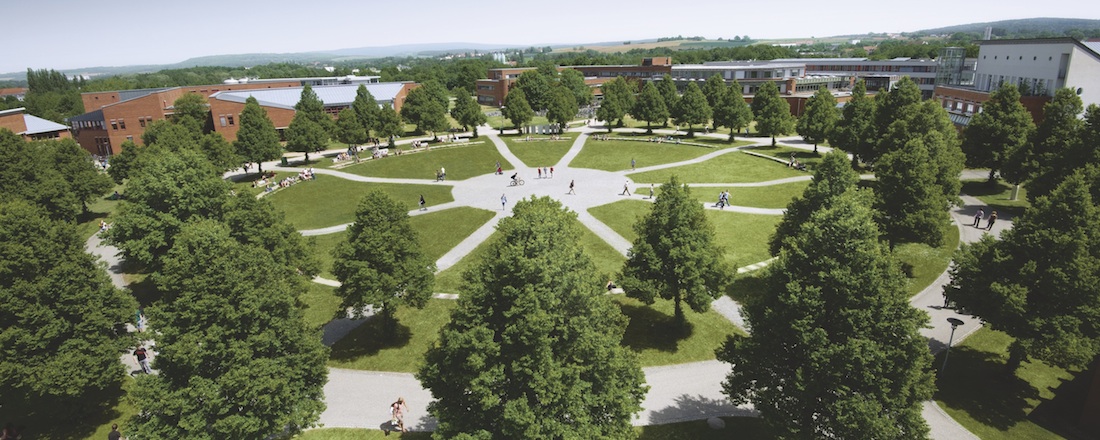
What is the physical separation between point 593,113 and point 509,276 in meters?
99.0

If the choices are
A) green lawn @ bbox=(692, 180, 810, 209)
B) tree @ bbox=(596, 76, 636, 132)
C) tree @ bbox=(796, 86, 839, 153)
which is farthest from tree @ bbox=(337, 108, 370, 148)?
tree @ bbox=(796, 86, 839, 153)

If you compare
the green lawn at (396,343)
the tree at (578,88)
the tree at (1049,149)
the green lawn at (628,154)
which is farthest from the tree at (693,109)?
the green lawn at (396,343)

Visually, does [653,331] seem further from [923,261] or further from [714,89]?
[714,89]

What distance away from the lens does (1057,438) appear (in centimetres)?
2239

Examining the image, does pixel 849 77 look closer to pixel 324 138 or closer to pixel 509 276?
pixel 324 138

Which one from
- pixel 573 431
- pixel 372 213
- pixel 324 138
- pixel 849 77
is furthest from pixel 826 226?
pixel 849 77

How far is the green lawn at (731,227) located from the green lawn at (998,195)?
65.4ft

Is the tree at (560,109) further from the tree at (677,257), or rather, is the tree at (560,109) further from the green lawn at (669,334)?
the tree at (677,257)

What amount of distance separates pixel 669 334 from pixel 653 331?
0.93 m

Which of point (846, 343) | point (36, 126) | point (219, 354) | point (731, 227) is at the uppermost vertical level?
point (36, 126)

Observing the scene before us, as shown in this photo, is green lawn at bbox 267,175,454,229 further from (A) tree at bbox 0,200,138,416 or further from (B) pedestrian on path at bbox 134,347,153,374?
(A) tree at bbox 0,200,138,416

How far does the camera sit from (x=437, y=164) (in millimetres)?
71562

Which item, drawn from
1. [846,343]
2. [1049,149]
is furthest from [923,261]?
[846,343]

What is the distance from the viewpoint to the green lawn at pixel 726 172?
60938 millimetres
